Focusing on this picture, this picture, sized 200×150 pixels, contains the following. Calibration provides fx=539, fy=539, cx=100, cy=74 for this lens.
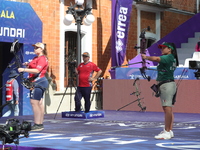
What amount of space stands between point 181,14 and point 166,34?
5.89 feet

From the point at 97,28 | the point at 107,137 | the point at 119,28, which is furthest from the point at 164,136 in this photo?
the point at 97,28

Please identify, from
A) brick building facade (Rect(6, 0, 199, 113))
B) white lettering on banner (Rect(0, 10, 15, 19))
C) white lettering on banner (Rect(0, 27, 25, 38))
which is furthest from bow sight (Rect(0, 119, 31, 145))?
brick building facade (Rect(6, 0, 199, 113))

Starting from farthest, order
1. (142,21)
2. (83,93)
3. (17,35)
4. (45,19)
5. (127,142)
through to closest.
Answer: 1. (142,21)
2. (45,19)
3. (17,35)
4. (83,93)
5. (127,142)

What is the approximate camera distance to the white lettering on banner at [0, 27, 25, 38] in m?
16.5

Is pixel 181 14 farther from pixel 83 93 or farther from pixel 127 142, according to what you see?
pixel 127 142

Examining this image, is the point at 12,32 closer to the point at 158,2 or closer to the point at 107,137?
the point at 107,137

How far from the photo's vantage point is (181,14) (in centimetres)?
2688

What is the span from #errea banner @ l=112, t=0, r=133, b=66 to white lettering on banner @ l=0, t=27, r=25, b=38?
479 centimetres

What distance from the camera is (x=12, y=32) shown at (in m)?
16.8

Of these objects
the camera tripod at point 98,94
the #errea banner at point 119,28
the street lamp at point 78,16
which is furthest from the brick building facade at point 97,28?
the #errea banner at point 119,28

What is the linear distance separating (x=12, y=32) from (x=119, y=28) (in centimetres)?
553

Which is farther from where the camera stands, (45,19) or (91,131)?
(45,19)

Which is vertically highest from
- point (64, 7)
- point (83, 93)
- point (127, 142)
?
point (64, 7)

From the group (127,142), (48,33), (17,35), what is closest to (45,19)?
(48,33)
